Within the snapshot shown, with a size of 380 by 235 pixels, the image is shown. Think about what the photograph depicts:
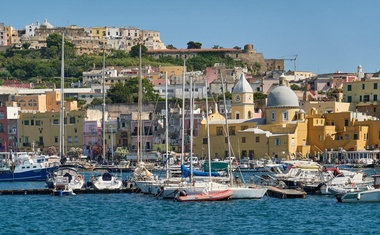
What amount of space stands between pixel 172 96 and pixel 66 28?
44690 millimetres

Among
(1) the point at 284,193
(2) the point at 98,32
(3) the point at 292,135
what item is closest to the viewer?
(1) the point at 284,193

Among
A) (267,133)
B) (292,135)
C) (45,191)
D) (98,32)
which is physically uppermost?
(98,32)

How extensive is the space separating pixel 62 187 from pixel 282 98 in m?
32.7

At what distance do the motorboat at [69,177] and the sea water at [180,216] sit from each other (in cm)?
225

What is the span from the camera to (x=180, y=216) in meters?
43.4

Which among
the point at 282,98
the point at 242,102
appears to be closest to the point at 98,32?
the point at 242,102

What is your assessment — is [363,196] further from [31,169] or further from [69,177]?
[31,169]

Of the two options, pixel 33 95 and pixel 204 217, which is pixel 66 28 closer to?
pixel 33 95

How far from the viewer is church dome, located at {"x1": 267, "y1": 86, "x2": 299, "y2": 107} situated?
273 ft

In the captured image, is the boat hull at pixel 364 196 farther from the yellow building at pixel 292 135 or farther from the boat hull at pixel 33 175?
the yellow building at pixel 292 135

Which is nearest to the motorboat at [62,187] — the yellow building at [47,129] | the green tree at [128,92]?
the yellow building at [47,129]

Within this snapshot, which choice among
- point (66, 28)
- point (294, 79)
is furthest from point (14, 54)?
point (294, 79)

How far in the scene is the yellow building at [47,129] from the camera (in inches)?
3519

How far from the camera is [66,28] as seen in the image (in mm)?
148875
